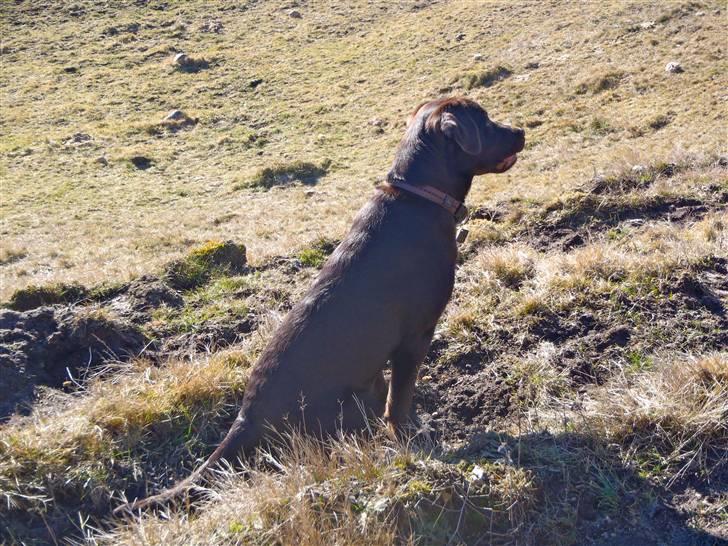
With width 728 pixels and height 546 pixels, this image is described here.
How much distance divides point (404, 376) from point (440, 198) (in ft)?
3.24

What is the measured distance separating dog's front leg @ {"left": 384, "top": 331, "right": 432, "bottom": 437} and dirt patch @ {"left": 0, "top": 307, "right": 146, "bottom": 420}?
2.03m

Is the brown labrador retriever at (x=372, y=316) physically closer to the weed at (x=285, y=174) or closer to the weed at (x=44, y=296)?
the weed at (x=44, y=296)

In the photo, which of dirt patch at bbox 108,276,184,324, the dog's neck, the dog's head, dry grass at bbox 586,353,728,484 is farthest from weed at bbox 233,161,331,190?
dry grass at bbox 586,353,728,484

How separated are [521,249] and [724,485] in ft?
10.1

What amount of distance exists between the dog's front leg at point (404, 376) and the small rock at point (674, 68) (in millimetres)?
13382

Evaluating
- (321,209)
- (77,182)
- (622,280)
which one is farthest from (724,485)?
(77,182)

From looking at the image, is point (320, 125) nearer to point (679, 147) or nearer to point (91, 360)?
point (679, 147)

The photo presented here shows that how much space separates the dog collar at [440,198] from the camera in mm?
3777

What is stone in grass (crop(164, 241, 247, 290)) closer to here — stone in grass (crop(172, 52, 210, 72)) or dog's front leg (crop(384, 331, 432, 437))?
dog's front leg (crop(384, 331, 432, 437))

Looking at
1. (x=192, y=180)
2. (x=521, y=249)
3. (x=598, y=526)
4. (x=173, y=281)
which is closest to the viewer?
(x=598, y=526)

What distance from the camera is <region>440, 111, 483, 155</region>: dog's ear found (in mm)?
3859

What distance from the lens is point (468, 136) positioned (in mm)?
3889

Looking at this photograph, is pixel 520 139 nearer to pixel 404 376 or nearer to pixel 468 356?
pixel 468 356

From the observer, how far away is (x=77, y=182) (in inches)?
693
